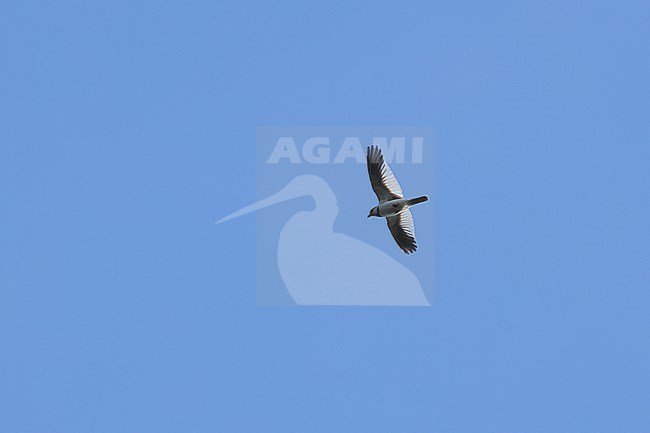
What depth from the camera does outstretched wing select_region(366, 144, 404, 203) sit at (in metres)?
18.8

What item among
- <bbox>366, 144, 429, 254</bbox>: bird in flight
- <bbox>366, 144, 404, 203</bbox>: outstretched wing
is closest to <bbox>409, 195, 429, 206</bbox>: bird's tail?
<bbox>366, 144, 429, 254</bbox>: bird in flight

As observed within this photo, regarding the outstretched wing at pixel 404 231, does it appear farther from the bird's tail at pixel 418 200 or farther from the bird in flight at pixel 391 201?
the bird's tail at pixel 418 200

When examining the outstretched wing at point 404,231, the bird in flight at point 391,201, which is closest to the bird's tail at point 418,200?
the bird in flight at point 391,201

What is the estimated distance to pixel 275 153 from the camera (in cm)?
2248

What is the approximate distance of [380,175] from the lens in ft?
61.7

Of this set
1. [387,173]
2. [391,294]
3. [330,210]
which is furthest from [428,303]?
[387,173]

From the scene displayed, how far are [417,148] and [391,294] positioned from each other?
3637 millimetres

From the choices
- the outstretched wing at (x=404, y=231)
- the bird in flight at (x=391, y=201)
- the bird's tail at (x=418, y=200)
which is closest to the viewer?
the bird's tail at (x=418, y=200)

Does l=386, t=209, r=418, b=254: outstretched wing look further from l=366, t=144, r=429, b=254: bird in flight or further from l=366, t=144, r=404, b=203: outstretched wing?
l=366, t=144, r=404, b=203: outstretched wing

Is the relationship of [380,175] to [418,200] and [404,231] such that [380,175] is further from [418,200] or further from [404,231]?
[404,231]

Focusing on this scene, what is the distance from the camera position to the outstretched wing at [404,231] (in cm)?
1936

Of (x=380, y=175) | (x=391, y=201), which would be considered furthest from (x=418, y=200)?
(x=380, y=175)

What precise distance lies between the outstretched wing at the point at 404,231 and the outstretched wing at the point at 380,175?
0.62 metres

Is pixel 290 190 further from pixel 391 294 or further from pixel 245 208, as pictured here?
pixel 391 294
